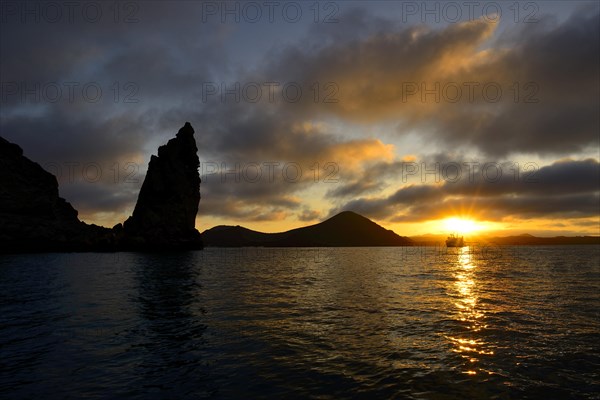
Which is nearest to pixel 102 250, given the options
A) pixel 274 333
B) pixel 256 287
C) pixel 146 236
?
pixel 146 236

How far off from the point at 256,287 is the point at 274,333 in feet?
74.4

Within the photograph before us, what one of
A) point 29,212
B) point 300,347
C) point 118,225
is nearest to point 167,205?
point 118,225

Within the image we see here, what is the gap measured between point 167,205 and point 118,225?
26.2 m

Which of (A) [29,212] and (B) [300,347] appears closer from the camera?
(B) [300,347]

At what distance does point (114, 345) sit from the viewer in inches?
696

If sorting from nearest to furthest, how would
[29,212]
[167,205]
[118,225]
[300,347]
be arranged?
1. [300,347]
2. [29,212]
3. [167,205]
4. [118,225]

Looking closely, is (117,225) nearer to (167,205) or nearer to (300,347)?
(167,205)

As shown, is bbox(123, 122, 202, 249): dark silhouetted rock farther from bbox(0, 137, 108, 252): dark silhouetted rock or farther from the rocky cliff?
bbox(0, 137, 108, 252): dark silhouetted rock

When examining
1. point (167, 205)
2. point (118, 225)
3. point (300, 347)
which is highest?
point (167, 205)

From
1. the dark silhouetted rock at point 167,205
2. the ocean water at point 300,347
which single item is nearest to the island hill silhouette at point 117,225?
the dark silhouetted rock at point 167,205

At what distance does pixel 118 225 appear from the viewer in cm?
16250

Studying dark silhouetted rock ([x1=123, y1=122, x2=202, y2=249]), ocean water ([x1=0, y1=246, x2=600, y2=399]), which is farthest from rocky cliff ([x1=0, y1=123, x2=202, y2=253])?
ocean water ([x1=0, y1=246, x2=600, y2=399])

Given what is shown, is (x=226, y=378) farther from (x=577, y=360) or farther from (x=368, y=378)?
(x=577, y=360)

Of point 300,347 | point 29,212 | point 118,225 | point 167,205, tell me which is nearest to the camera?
point 300,347
